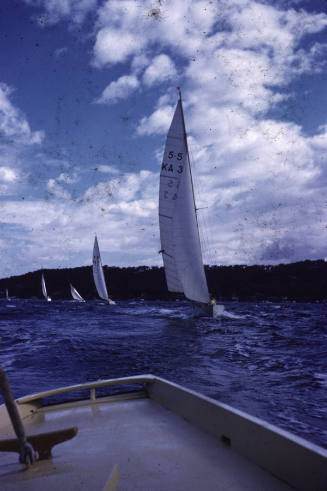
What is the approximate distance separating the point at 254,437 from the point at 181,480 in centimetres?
69

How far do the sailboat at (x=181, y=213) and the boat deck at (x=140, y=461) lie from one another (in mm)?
19768

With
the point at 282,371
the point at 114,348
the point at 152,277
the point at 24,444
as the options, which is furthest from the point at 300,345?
the point at 152,277

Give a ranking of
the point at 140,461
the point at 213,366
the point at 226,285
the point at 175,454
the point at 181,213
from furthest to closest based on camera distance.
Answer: the point at 226,285 → the point at 181,213 → the point at 213,366 → the point at 175,454 → the point at 140,461

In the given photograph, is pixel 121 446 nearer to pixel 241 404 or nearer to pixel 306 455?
pixel 306 455

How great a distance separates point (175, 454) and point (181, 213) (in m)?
21.1

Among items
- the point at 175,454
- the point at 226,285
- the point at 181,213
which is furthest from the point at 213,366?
the point at 226,285

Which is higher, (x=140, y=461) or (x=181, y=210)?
(x=181, y=210)

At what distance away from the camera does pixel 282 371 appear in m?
9.09

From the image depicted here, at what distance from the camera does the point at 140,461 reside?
8.98 feet

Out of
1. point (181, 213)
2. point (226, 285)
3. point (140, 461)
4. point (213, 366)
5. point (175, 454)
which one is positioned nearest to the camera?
point (140, 461)

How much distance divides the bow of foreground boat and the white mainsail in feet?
A: 64.3

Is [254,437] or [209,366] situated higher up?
[254,437]

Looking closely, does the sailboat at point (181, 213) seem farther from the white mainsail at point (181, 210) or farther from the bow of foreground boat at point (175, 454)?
the bow of foreground boat at point (175, 454)

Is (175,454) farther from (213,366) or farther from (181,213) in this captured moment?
(181,213)
